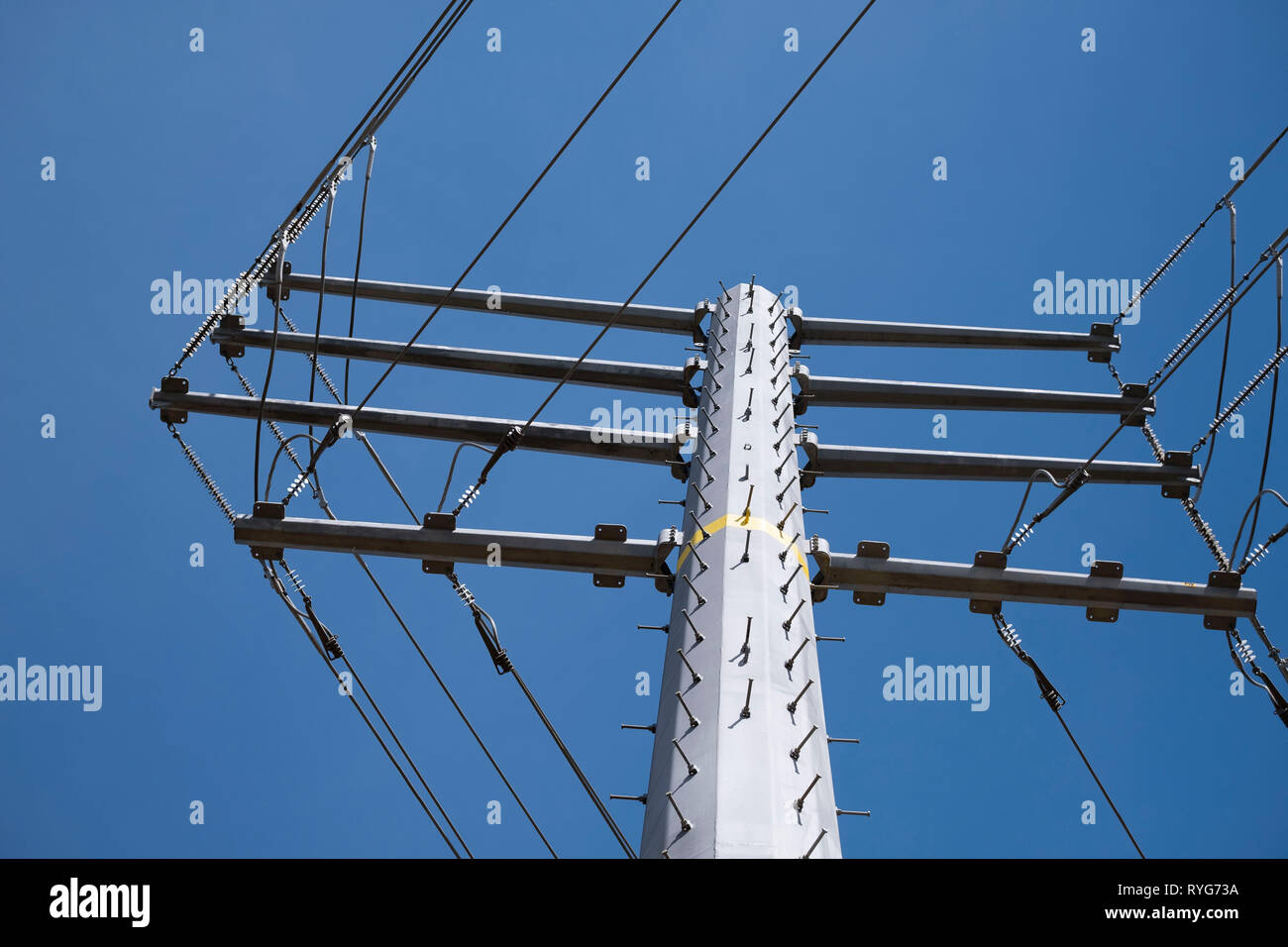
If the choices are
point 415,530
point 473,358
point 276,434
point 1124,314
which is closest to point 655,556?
point 415,530

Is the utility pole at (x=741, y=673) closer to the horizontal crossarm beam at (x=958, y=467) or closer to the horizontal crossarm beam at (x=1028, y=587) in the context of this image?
the horizontal crossarm beam at (x=1028, y=587)

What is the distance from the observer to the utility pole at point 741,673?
4.47 meters

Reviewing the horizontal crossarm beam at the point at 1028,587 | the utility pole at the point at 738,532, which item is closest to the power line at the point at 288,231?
the utility pole at the point at 738,532

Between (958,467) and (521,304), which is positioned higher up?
(521,304)

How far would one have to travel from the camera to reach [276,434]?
880cm

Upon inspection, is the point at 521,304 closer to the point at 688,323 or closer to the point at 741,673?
the point at 688,323

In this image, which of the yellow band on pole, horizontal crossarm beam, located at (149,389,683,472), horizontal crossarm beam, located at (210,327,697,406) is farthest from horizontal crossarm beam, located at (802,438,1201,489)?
the yellow band on pole

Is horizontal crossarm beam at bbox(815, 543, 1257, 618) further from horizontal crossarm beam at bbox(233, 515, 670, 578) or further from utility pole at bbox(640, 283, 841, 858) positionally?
horizontal crossarm beam at bbox(233, 515, 670, 578)

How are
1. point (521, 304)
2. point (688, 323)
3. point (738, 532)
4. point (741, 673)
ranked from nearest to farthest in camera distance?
point (741, 673) < point (738, 532) < point (688, 323) < point (521, 304)

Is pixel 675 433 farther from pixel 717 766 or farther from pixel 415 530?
pixel 717 766

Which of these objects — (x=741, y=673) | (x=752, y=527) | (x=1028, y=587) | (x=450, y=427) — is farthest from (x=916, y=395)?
(x=741, y=673)

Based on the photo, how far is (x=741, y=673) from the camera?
5.20m

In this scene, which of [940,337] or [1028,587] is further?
[940,337]
